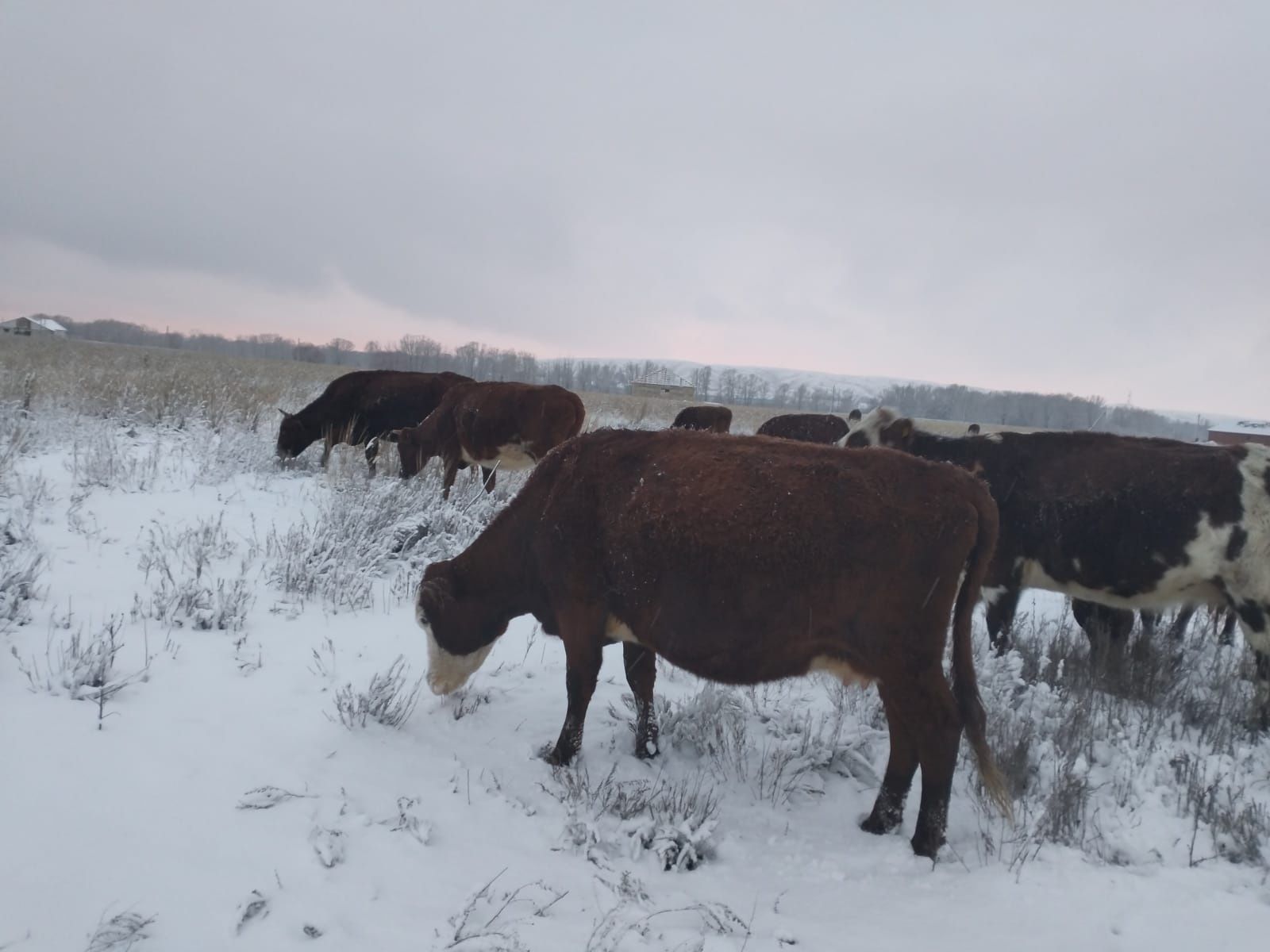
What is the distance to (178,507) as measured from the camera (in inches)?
291

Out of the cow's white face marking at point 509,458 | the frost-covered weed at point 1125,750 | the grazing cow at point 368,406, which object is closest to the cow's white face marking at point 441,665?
the frost-covered weed at point 1125,750

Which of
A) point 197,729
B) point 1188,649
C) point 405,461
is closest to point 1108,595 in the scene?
point 1188,649

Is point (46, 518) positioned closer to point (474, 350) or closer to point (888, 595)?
point (888, 595)

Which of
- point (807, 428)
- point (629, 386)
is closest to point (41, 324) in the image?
point (629, 386)

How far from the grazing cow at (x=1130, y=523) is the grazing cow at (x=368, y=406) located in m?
9.98

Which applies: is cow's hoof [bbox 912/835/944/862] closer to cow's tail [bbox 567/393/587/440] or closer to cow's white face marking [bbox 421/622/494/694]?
cow's white face marking [bbox 421/622/494/694]

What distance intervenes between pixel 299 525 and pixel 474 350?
12017 cm

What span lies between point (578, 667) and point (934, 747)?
6.00ft

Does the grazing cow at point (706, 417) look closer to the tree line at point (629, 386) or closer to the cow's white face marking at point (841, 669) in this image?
the cow's white face marking at point (841, 669)

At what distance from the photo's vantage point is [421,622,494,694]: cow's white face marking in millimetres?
4125

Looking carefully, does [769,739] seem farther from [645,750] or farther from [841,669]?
[841,669]

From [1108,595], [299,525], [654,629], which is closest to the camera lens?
[654,629]

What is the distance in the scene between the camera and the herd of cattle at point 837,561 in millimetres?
3145

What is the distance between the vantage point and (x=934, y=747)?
125 inches
